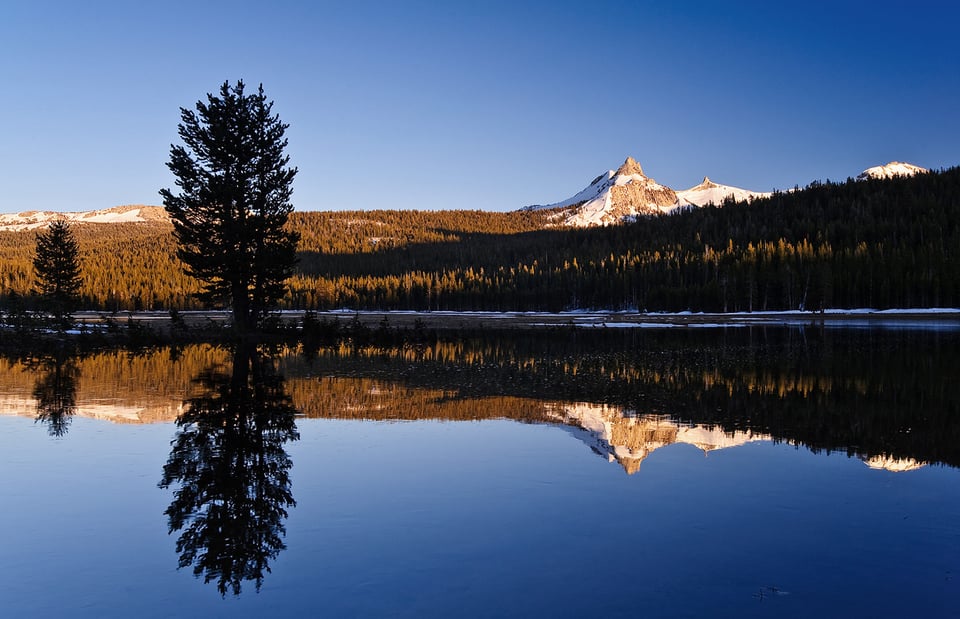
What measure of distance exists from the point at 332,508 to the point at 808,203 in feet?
688

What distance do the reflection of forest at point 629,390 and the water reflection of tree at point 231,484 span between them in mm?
1263

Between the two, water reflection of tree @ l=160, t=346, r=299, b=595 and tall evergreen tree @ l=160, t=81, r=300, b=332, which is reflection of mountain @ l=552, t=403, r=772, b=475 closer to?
water reflection of tree @ l=160, t=346, r=299, b=595

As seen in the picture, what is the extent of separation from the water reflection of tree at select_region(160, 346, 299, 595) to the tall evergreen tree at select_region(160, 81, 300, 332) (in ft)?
Result: 68.4

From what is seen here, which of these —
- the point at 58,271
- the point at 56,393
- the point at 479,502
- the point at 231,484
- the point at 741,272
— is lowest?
the point at 479,502

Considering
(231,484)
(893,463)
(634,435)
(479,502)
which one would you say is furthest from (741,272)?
(231,484)

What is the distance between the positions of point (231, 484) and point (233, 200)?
31606mm

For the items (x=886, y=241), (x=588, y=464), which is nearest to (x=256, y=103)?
(x=588, y=464)

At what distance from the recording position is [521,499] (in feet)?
32.2

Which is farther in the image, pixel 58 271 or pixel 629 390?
pixel 58 271

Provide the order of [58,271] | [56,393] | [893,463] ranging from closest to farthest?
[893,463], [56,393], [58,271]

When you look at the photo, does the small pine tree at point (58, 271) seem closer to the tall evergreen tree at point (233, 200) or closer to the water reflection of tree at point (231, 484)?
the tall evergreen tree at point (233, 200)

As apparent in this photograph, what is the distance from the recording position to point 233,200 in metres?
38.9

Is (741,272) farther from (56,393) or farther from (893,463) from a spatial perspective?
(56,393)

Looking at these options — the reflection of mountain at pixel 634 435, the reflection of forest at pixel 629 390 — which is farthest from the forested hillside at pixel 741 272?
the reflection of mountain at pixel 634 435
